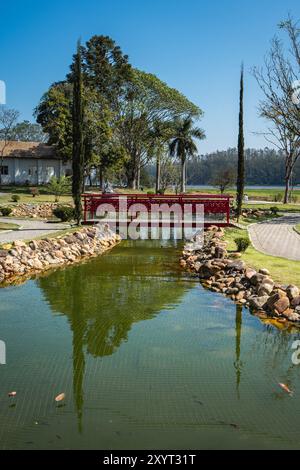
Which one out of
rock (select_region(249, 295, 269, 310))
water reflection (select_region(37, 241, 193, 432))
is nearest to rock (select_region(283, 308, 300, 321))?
rock (select_region(249, 295, 269, 310))

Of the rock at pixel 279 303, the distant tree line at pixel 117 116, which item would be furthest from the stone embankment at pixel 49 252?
the distant tree line at pixel 117 116

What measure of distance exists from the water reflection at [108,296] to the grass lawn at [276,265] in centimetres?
228

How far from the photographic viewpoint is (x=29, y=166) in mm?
52062

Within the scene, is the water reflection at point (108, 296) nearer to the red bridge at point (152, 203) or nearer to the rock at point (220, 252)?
the rock at point (220, 252)

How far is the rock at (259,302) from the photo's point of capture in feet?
35.1

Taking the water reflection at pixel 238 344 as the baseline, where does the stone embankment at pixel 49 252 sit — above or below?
above

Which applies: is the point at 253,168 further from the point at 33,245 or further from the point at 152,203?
the point at 33,245

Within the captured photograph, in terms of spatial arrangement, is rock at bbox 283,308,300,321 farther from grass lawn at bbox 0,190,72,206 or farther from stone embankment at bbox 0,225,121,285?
grass lawn at bbox 0,190,72,206

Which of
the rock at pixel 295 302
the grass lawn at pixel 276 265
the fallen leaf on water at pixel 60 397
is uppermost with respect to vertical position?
the grass lawn at pixel 276 265

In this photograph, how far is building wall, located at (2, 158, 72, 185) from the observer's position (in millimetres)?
51625

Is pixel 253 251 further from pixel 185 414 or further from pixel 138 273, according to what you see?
pixel 185 414

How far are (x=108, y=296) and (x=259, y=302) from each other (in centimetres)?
394
